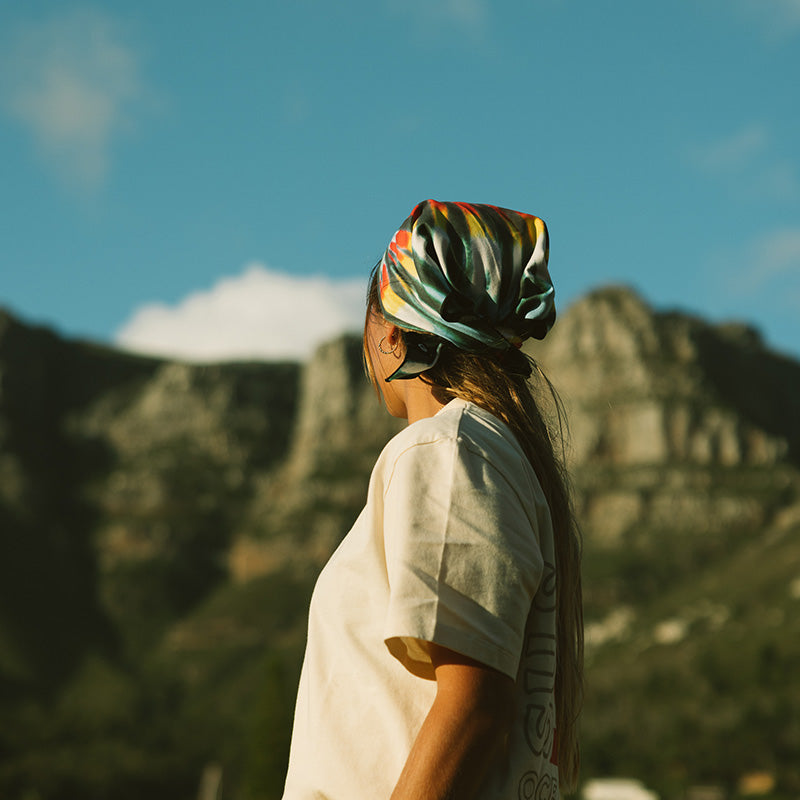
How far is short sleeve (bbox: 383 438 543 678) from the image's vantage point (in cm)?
169

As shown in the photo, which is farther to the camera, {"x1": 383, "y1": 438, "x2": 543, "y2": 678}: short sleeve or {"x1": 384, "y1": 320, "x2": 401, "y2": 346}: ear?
{"x1": 384, "y1": 320, "x2": 401, "y2": 346}: ear

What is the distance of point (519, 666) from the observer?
72.8 inches

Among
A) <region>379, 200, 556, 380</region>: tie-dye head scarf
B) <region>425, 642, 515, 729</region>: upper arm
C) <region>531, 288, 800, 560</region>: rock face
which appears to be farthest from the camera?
<region>531, 288, 800, 560</region>: rock face

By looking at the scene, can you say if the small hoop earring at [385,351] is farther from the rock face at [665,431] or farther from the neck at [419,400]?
the rock face at [665,431]

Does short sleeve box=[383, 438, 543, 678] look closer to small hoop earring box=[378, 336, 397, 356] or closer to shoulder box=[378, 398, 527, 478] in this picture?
shoulder box=[378, 398, 527, 478]

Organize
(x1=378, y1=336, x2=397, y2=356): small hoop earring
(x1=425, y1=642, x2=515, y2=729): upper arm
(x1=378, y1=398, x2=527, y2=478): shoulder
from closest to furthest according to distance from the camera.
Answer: (x1=425, y1=642, x2=515, y2=729): upper arm < (x1=378, y1=398, x2=527, y2=478): shoulder < (x1=378, y1=336, x2=397, y2=356): small hoop earring

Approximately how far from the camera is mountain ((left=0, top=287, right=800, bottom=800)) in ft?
229

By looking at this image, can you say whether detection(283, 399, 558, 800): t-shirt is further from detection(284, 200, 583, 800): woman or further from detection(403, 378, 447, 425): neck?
detection(403, 378, 447, 425): neck

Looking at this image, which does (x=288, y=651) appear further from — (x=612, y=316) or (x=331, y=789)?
(x=331, y=789)

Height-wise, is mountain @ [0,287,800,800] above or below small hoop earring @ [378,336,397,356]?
above

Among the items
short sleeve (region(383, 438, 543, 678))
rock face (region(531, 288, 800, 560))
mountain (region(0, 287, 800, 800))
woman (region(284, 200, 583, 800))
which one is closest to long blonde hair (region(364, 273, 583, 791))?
woman (region(284, 200, 583, 800))

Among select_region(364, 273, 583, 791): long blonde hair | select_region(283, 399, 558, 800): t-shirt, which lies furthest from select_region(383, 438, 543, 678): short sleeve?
select_region(364, 273, 583, 791): long blonde hair

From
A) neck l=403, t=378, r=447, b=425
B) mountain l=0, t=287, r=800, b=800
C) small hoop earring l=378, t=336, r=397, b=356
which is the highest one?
mountain l=0, t=287, r=800, b=800

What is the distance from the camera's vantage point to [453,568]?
1.71 m
